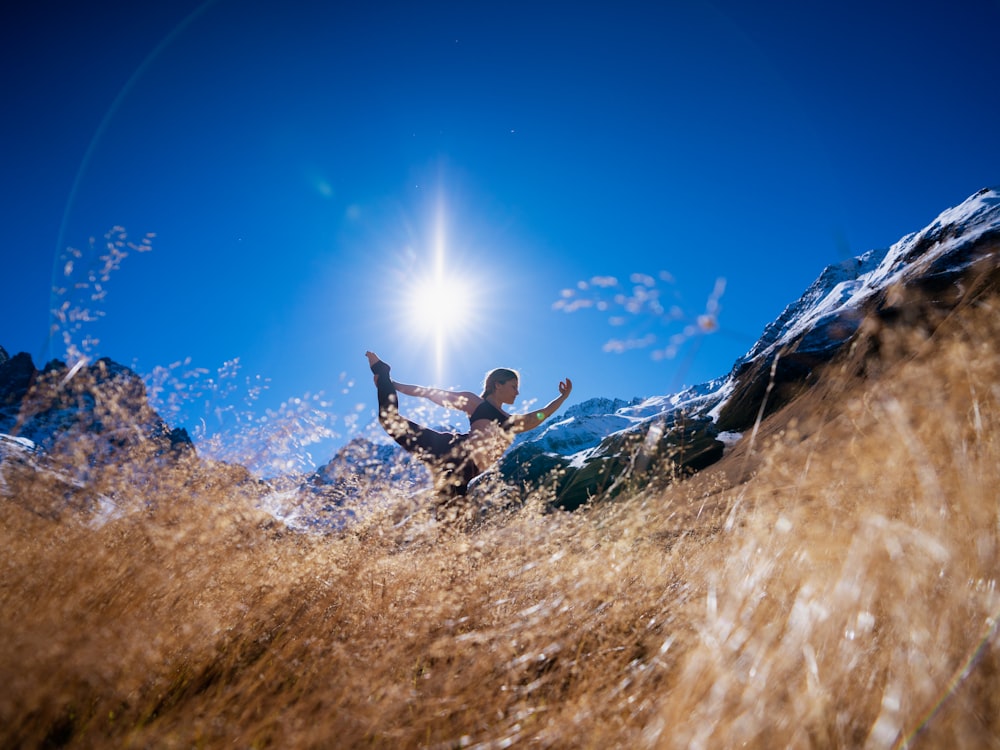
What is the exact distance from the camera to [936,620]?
0.97 m

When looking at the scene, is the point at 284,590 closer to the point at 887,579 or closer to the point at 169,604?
the point at 169,604

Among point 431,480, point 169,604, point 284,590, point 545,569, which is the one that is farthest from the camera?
point 431,480

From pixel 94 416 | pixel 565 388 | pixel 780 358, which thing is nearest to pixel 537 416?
pixel 565 388

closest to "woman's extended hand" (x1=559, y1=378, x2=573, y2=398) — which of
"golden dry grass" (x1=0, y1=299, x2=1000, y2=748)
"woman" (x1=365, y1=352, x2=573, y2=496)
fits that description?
→ "woman" (x1=365, y1=352, x2=573, y2=496)

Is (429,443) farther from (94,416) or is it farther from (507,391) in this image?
(94,416)

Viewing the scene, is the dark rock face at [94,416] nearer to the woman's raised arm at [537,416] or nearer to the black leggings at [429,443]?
the black leggings at [429,443]

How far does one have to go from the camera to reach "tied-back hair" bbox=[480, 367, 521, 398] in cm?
525

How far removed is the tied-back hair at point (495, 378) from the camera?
17.2ft

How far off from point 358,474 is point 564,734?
7.56ft

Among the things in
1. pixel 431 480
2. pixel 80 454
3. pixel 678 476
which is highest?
pixel 80 454

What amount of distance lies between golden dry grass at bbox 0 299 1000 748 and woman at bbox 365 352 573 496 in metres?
1.23

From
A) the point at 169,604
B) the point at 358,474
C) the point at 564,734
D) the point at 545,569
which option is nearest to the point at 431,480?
the point at 358,474

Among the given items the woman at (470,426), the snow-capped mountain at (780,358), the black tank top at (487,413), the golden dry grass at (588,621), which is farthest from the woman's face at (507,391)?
the golden dry grass at (588,621)

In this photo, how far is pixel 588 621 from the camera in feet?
5.59
